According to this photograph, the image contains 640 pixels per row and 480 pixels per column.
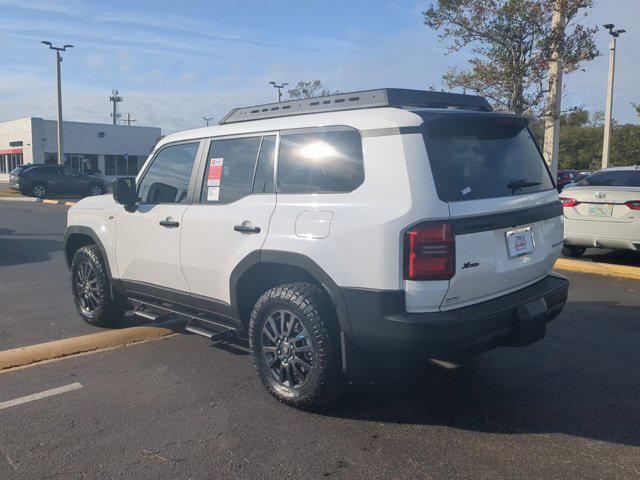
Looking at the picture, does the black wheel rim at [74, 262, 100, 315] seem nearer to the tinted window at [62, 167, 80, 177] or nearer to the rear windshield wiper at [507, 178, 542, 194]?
the rear windshield wiper at [507, 178, 542, 194]

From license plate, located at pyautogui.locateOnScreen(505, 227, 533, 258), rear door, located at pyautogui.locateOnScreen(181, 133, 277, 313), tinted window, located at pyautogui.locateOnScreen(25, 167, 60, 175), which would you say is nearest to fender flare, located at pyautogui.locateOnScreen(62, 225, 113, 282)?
rear door, located at pyautogui.locateOnScreen(181, 133, 277, 313)

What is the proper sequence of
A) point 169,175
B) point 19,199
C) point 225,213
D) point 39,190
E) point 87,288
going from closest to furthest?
point 225,213 → point 169,175 → point 87,288 → point 19,199 → point 39,190

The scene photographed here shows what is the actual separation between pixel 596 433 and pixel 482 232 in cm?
139

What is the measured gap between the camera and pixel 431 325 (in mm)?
3309

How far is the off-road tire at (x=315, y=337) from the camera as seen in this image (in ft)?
12.0

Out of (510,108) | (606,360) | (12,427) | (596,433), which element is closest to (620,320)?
(606,360)

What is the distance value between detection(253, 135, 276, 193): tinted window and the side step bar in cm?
109

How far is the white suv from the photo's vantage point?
336cm

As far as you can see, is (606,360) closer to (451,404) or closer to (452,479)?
(451,404)

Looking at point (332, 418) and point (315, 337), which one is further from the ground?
point (315, 337)

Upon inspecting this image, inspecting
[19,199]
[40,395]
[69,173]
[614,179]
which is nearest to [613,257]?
[614,179]

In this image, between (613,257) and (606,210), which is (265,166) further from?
(613,257)

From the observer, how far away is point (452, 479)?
3098 mm

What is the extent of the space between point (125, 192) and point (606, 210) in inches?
262
